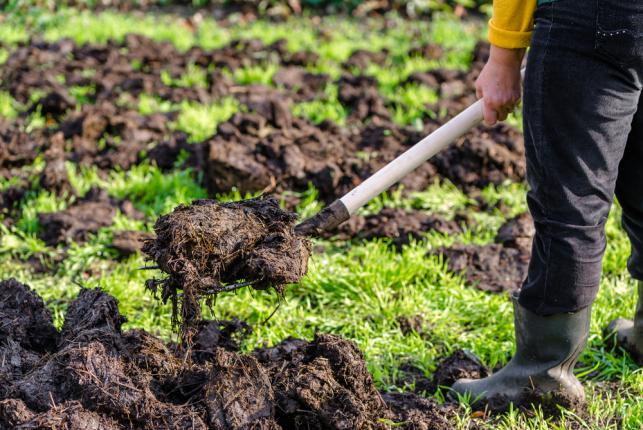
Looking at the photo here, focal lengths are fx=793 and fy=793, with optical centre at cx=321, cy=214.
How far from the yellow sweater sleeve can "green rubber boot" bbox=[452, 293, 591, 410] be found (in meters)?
0.95

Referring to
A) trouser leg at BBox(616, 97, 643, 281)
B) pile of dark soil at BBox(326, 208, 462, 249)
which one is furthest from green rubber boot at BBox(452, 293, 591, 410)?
pile of dark soil at BBox(326, 208, 462, 249)

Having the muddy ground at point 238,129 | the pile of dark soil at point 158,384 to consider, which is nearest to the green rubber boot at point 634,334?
the pile of dark soil at point 158,384

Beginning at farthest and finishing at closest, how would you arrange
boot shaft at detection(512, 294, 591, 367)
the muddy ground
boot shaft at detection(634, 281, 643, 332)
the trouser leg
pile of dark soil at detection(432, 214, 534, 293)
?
the muddy ground, pile of dark soil at detection(432, 214, 534, 293), boot shaft at detection(634, 281, 643, 332), boot shaft at detection(512, 294, 591, 367), the trouser leg

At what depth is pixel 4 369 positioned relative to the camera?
2717 mm

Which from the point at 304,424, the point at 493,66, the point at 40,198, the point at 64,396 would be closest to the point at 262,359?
the point at 304,424

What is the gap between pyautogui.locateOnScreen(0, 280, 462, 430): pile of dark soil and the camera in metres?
2.50

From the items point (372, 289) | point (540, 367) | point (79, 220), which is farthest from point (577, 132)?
point (79, 220)

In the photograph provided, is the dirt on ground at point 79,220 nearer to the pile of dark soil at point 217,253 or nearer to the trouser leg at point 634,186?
the pile of dark soil at point 217,253

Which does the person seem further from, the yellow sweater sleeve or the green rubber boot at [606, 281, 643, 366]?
the green rubber boot at [606, 281, 643, 366]

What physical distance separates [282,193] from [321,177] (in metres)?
0.26

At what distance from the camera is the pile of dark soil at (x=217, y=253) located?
2.62 metres

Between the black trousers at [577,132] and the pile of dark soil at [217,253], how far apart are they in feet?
2.77

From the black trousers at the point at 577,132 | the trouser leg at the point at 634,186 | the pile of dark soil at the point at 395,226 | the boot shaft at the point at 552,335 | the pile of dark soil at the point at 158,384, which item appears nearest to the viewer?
the black trousers at the point at 577,132

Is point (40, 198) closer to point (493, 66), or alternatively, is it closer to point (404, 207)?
point (404, 207)
